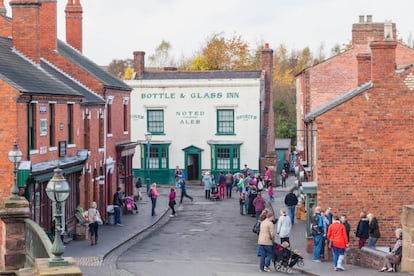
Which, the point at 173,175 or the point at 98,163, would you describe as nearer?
the point at 98,163

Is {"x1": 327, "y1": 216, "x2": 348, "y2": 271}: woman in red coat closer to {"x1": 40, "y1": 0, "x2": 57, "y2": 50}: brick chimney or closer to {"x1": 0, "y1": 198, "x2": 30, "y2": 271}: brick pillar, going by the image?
{"x1": 0, "y1": 198, "x2": 30, "y2": 271}: brick pillar

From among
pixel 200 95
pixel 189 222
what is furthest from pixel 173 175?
pixel 189 222

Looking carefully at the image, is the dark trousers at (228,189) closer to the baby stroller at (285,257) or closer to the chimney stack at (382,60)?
the chimney stack at (382,60)

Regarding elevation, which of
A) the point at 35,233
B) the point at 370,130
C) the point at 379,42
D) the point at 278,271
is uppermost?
the point at 379,42

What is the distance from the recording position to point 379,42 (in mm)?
28250

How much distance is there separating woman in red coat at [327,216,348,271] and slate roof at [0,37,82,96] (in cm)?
994

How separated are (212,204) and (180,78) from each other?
15.6 meters

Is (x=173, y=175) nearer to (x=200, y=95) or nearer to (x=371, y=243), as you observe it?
(x=200, y=95)

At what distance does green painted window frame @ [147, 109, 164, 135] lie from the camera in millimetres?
58219

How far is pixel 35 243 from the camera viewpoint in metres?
18.0

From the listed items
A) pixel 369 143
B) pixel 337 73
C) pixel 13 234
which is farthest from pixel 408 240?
pixel 337 73

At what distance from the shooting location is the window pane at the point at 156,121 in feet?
191

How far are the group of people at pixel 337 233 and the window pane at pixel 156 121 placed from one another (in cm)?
3157

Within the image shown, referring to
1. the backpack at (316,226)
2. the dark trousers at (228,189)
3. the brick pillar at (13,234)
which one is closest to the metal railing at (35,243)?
the brick pillar at (13,234)
